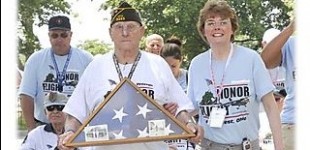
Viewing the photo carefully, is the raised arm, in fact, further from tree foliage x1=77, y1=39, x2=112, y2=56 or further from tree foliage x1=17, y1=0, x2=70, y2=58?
tree foliage x1=77, y1=39, x2=112, y2=56

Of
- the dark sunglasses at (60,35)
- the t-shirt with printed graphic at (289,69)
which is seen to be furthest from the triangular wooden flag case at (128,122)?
the dark sunglasses at (60,35)

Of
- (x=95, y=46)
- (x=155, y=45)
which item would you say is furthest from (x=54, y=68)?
(x=95, y=46)

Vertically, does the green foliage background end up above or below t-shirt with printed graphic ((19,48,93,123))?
above

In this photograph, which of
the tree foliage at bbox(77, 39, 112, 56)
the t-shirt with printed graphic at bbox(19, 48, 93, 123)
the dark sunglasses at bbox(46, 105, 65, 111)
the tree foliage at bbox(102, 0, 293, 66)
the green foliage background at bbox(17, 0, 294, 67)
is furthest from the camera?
the tree foliage at bbox(77, 39, 112, 56)

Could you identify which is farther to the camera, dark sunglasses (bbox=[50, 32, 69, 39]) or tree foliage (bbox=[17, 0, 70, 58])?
tree foliage (bbox=[17, 0, 70, 58])

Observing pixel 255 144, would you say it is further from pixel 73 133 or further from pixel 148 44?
pixel 148 44

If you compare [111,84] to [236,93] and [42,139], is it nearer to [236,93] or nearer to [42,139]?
[236,93]

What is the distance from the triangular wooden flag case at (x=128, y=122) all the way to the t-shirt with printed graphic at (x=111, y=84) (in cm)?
12

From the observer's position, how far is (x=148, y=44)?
521 centimetres

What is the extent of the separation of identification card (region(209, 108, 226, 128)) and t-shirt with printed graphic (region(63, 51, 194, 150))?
0.17 metres

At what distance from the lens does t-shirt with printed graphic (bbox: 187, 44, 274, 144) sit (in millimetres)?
2975

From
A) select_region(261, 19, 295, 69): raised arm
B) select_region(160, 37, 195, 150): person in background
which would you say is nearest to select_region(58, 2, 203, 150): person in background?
select_region(261, 19, 295, 69): raised arm

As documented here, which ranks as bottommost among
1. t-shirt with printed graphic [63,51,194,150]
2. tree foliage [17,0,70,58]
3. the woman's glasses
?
t-shirt with printed graphic [63,51,194,150]

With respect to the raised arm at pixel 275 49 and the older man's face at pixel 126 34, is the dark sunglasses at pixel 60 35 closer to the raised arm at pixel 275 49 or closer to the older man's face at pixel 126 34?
the older man's face at pixel 126 34
